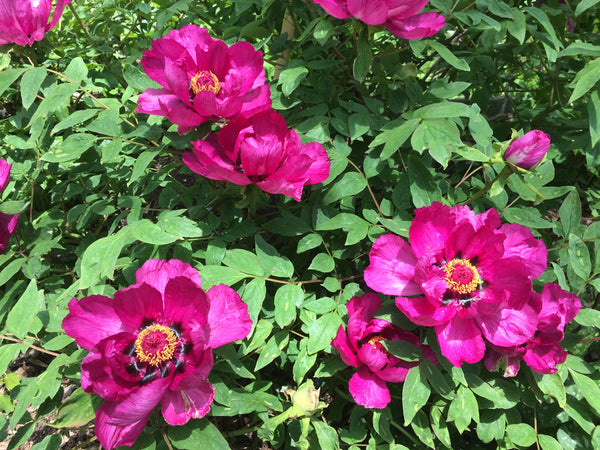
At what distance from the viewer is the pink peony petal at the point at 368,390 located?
120 centimetres

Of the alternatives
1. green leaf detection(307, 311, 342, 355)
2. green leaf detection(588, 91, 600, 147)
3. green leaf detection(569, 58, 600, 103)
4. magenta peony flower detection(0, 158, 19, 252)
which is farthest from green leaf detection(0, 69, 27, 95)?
green leaf detection(588, 91, 600, 147)

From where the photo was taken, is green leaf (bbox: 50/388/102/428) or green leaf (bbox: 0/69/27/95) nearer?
green leaf (bbox: 50/388/102/428)

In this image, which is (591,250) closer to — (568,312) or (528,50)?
(568,312)

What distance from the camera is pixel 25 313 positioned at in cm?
119

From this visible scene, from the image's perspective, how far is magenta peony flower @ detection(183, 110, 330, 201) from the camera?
1.04 m

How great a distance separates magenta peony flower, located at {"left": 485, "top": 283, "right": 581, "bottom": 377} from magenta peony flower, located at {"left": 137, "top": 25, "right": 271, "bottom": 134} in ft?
2.71

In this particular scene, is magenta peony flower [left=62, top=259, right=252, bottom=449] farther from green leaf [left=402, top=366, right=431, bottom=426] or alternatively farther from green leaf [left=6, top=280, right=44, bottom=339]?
green leaf [left=402, top=366, right=431, bottom=426]

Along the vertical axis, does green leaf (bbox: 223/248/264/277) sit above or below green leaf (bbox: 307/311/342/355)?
above

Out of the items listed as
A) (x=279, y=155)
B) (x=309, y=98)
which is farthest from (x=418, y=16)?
(x=279, y=155)

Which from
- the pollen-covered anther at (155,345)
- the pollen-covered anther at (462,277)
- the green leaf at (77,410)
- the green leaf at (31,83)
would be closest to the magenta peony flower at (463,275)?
the pollen-covered anther at (462,277)

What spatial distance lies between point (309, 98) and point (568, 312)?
90 cm

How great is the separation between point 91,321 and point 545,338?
1.04m

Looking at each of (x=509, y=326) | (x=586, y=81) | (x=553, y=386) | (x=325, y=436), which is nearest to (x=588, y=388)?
(x=553, y=386)

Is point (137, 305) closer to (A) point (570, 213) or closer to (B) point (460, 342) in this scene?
(B) point (460, 342)
